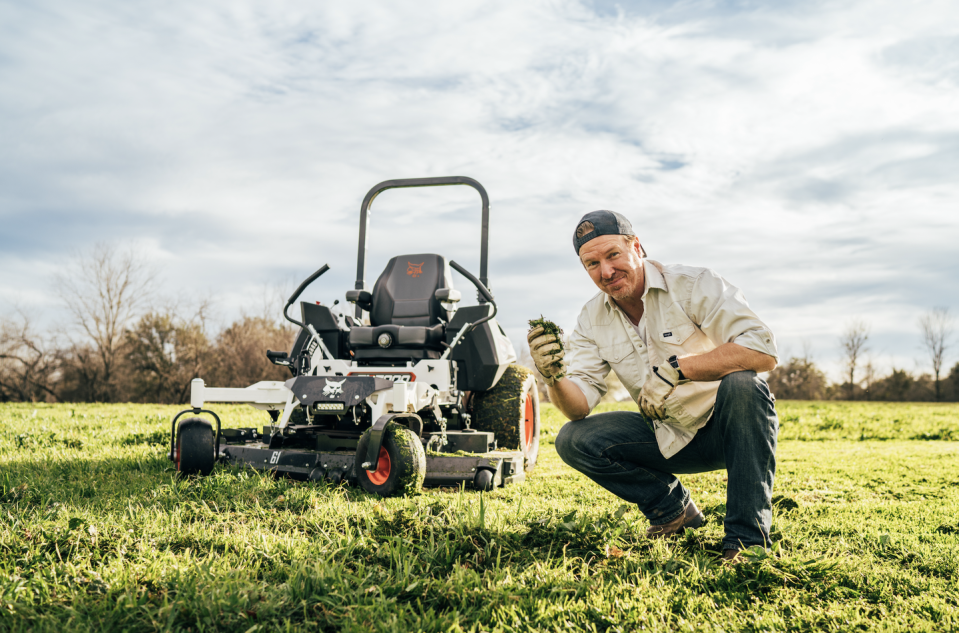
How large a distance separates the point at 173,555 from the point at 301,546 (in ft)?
1.45

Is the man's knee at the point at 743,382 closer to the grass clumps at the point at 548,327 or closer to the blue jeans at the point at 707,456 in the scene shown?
the blue jeans at the point at 707,456

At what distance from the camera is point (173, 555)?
2404 mm

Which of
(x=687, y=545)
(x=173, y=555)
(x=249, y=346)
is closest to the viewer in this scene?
(x=173, y=555)

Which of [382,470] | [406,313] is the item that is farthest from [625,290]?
[406,313]

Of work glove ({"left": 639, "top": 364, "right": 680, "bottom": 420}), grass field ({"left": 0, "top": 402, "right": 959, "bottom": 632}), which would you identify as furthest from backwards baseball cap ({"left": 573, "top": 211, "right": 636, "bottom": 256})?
grass field ({"left": 0, "top": 402, "right": 959, "bottom": 632})

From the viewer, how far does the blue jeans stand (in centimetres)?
266

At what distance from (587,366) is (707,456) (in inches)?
26.8

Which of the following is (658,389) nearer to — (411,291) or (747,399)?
(747,399)

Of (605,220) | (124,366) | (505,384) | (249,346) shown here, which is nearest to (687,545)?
(605,220)

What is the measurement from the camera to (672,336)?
3.00m

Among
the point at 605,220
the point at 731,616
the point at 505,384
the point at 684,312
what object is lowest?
the point at 731,616

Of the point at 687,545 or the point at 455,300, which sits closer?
the point at 687,545

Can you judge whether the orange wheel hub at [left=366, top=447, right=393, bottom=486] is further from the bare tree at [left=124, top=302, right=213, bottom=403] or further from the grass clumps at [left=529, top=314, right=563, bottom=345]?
the bare tree at [left=124, top=302, right=213, bottom=403]

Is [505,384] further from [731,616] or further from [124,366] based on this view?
[124,366]
